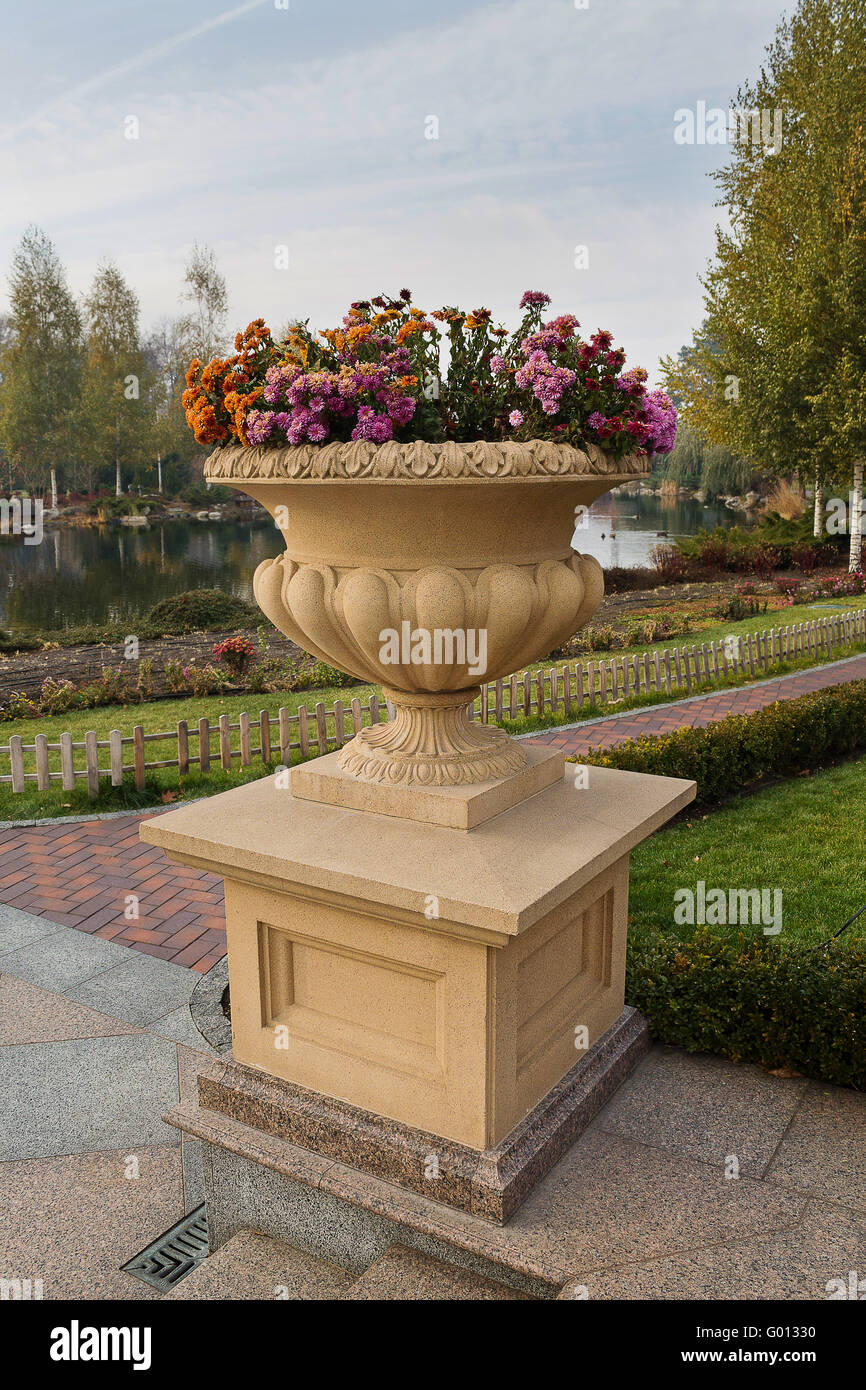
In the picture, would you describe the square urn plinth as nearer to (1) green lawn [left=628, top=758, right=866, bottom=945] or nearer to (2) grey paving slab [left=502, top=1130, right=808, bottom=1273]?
(2) grey paving slab [left=502, top=1130, right=808, bottom=1273]

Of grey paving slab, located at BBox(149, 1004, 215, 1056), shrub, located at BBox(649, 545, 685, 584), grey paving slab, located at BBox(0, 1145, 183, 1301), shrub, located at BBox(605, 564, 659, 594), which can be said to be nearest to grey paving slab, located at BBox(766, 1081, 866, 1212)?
grey paving slab, located at BBox(0, 1145, 183, 1301)

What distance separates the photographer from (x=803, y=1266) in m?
2.37

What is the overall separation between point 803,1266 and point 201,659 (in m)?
12.9

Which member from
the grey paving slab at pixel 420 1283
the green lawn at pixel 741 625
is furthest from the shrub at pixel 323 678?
the grey paving slab at pixel 420 1283

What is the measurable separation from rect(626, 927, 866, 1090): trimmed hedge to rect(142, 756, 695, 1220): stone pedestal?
40 centimetres

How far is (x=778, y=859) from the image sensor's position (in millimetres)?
5781

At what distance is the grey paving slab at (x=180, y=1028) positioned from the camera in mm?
4059

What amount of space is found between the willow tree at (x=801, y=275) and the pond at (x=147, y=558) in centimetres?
542

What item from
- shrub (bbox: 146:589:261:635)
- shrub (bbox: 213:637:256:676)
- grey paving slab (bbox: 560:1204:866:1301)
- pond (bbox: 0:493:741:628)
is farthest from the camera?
pond (bbox: 0:493:741:628)

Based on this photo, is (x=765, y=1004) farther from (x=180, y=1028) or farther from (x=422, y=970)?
(x=180, y=1028)

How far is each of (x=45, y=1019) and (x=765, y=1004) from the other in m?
3.07

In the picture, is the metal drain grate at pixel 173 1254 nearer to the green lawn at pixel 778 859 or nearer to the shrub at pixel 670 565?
the green lawn at pixel 778 859

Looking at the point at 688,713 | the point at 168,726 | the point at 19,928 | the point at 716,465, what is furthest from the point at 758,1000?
the point at 716,465

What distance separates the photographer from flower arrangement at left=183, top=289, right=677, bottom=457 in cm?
249
